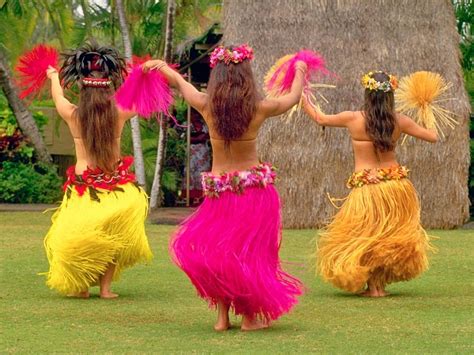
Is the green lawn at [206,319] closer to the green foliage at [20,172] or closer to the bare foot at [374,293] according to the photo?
the bare foot at [374,293]

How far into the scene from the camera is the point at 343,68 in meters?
12.4

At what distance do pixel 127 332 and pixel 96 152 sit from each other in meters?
1.64

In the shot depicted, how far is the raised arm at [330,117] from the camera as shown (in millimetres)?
7578

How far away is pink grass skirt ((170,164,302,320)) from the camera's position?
19.2ft

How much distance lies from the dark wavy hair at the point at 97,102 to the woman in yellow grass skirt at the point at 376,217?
54.0 inches

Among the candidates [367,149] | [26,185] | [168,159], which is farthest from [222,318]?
[168,159]

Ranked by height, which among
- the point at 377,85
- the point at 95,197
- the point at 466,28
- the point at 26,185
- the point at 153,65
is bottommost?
the point at 26,185

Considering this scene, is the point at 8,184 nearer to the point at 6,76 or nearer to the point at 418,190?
the point at 6,76

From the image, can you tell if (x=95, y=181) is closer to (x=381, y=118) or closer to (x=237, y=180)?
(x=237, y=180)

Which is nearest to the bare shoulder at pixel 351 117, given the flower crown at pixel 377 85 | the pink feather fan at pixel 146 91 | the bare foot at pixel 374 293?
the flower crown at pixel 377 85

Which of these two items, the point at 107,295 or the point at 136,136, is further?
the point at 136,136

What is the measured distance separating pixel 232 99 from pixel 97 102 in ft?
5.17

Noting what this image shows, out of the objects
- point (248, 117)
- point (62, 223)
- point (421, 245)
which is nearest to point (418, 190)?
point (421, 245)

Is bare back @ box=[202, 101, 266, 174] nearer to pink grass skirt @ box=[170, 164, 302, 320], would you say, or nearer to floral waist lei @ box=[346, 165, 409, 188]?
pink grass skirt @ box=[170, 164, 302, 320]
